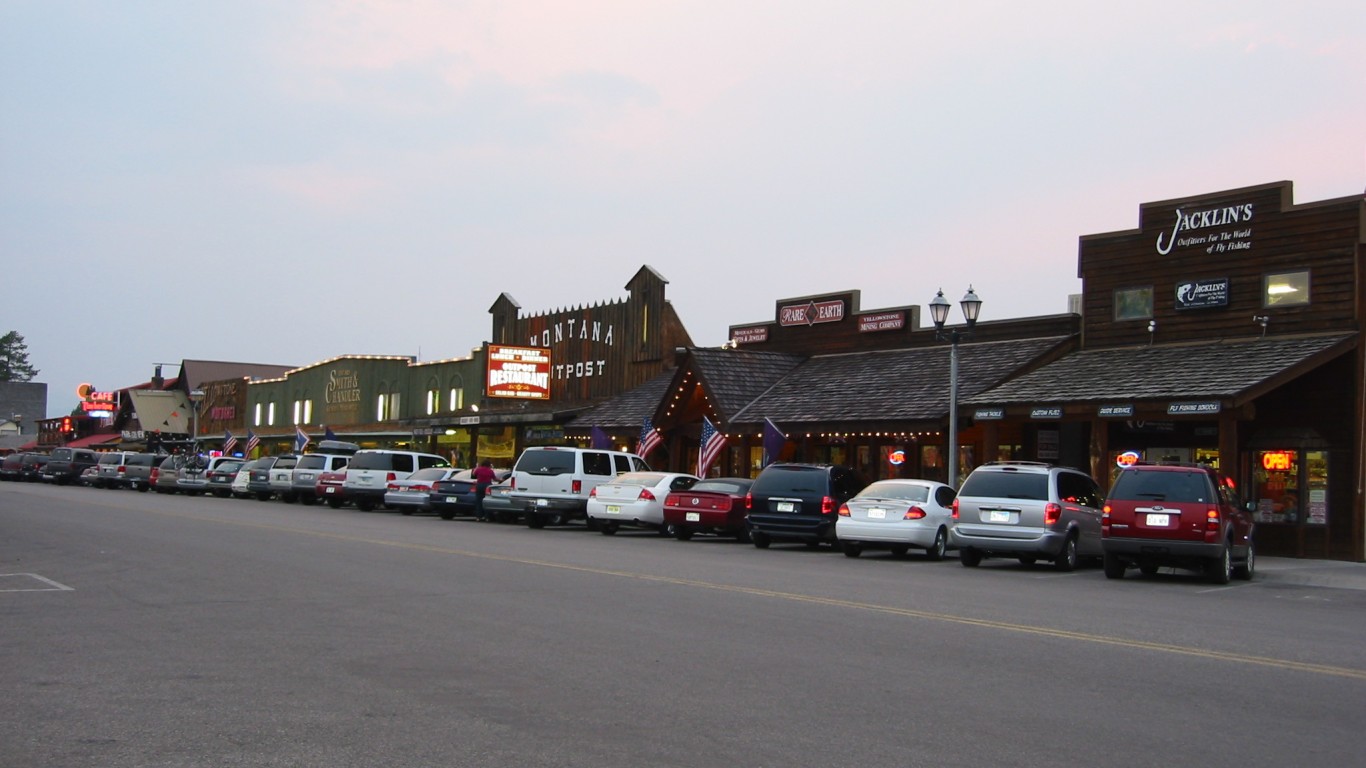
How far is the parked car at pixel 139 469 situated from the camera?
2088 inches

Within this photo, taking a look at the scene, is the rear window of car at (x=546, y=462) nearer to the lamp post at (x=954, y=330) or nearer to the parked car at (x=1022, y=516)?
the lamp post at (x=954, y=330)

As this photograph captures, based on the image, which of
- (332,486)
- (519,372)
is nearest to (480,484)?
(332,486)

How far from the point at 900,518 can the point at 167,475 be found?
122 ft

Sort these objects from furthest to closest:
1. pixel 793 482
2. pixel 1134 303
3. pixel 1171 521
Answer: pixel 1134 303 < pixel 793 482 < pixel 1171 521

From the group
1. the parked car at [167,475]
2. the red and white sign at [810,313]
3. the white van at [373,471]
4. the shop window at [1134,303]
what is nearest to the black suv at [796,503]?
the shop window at [1134,303]

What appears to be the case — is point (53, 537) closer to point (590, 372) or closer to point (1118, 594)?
point (1118, 594)

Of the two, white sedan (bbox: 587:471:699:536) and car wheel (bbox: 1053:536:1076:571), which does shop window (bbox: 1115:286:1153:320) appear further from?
white sedan (bbox: 587:471:699:536)

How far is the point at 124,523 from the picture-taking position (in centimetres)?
2672

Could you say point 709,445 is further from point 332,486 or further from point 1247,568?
point 1247,568

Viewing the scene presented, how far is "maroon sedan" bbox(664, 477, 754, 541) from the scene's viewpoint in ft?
86.2

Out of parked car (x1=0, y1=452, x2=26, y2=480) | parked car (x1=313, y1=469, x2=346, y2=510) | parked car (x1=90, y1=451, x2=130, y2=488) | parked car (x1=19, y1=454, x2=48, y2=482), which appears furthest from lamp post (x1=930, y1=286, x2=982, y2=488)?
parked car (x1=0, y1=452, x2=26, y2=480)

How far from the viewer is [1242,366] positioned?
2438 cm

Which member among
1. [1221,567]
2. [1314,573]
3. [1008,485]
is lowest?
[1314,573]

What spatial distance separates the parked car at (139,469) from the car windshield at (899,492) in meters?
38.6
